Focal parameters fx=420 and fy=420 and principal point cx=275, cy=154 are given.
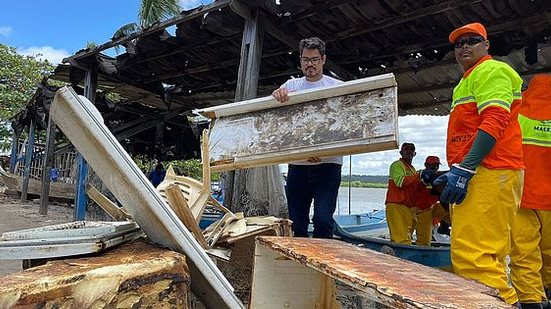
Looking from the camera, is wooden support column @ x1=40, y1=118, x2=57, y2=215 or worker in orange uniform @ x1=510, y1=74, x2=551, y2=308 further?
wooden support column @ x1=40, y1=118, x2=57, y2=215

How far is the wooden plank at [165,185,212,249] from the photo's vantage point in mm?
2010

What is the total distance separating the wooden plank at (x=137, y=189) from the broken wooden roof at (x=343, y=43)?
2.97 meters

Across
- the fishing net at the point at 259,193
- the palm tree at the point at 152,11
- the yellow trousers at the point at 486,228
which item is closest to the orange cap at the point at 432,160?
the fishing net at the point at 259,193

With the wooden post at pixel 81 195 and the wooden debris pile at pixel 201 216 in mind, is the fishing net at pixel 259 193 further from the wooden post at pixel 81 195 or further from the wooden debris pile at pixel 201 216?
the wooden post at pixel 81 195

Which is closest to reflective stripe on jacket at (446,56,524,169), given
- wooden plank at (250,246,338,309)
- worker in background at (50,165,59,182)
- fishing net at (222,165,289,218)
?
wooden plank at (250,246,338,309)

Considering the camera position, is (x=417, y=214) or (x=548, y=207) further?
(x=417, y=214)

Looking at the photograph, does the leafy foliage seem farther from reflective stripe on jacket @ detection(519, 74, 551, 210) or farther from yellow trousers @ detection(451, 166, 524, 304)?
yellow trousers @ detection(451, 166, 524, 304)

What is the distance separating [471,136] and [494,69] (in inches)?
14.3

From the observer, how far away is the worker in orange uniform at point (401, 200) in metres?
4.98

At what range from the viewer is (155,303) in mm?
1442

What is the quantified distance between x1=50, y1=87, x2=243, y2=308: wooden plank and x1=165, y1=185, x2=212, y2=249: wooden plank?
21 centimetres

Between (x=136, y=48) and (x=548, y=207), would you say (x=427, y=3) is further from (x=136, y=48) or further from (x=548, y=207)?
(x=136, y=48)

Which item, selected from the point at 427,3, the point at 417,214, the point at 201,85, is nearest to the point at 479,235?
the point at 427,3

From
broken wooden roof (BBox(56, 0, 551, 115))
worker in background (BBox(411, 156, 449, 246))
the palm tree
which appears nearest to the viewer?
broken wooden roof (BBox(56, 0, 551, 115))
